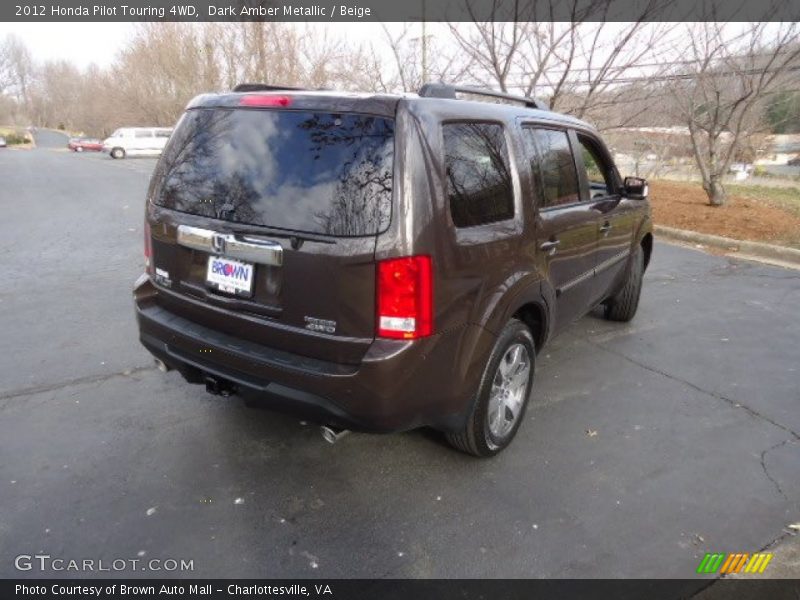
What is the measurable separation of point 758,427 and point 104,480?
12.5ft

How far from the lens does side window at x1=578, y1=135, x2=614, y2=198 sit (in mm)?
4320

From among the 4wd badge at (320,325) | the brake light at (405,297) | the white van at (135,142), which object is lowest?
the 4wd badge at (320,325)

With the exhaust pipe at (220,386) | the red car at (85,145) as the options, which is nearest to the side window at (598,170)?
the exhaust pipe at (220,386)

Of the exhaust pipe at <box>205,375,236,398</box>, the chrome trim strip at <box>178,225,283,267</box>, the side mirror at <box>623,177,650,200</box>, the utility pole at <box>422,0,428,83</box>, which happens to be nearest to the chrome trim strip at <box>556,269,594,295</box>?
the side mirror at <box>623,177,650,200</box>

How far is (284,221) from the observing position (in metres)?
2.42

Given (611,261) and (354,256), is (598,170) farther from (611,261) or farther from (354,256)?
(354,256)

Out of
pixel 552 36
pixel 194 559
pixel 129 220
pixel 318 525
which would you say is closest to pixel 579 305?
pixel 318 525

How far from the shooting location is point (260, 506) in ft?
8.73

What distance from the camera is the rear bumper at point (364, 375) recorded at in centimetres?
236

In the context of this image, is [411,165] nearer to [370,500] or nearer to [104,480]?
[370,500]

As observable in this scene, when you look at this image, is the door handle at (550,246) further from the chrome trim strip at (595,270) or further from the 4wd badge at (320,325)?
the 4wd badge at (320,325)

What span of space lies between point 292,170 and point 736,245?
8.51 metres

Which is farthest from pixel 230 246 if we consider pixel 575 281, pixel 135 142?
pixel 135 142

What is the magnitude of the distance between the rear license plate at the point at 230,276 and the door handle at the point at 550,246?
1.61 metres
